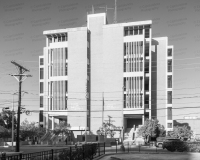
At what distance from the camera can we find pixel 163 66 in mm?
90438

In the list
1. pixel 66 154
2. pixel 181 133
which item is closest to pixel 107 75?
pixel 181 133

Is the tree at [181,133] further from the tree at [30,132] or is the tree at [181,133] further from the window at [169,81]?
the tree at [30,132]

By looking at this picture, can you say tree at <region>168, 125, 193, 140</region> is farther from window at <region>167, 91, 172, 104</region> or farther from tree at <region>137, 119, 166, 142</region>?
window at <region>167, 91, 172, 104</region>

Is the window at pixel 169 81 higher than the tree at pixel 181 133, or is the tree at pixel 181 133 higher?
the window at pixel 169 81

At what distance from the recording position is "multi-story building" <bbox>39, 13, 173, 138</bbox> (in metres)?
84.1

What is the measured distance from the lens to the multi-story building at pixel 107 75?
8406 centimetres

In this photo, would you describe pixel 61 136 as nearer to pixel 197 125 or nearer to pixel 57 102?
pixel 57 102

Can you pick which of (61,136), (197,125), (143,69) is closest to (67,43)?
(143,69)

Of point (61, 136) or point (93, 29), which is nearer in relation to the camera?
point (61, 136)

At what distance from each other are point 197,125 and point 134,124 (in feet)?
60.8

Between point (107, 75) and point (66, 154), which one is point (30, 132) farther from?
point (66, 154)

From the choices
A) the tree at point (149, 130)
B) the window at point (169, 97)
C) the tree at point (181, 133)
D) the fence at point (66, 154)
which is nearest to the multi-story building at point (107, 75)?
the window at point (169, 97)

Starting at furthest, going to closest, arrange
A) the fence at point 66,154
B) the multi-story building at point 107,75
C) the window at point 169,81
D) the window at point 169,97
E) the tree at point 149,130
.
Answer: the window at point 169,81 < the window at point 169,97 < the multi-story building at point 107,75 < the tree at point 149,130 < the fence at point 66,154

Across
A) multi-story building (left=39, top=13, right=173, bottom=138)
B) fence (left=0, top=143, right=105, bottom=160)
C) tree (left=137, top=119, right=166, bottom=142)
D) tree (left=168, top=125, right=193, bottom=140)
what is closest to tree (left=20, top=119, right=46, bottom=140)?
multi-story building (left=39, top=13, right=173, bottom=138)
